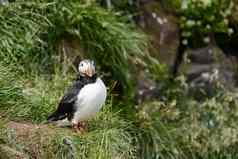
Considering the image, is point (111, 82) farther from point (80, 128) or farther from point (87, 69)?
point (87, 69)

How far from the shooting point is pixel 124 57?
8.06m

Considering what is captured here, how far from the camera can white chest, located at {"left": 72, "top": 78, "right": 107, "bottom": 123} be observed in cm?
562

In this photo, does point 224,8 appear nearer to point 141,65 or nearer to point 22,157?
point 141,65

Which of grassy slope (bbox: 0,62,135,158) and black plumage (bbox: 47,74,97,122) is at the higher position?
black plumage (bbox: 47,74,97,122)

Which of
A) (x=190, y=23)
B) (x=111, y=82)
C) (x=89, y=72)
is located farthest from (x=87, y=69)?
(x=190, y=23)

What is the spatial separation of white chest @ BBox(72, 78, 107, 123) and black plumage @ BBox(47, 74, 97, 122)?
0.04 m

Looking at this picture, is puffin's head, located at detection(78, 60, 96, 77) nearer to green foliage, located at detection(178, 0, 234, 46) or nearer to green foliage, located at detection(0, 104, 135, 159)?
green foliage, located at detection(0, 104, 135, 159)

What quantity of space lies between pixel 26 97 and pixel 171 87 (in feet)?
9.26

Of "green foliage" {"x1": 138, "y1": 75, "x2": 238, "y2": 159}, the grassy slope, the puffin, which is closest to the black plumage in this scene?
the puffin

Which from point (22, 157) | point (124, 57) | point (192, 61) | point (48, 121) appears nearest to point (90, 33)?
point (124, 57)

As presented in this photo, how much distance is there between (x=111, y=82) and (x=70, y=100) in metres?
1.93

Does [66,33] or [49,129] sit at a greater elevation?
[66,33]

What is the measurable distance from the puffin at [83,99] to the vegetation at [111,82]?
0.90ft

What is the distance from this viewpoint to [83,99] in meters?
5.68
